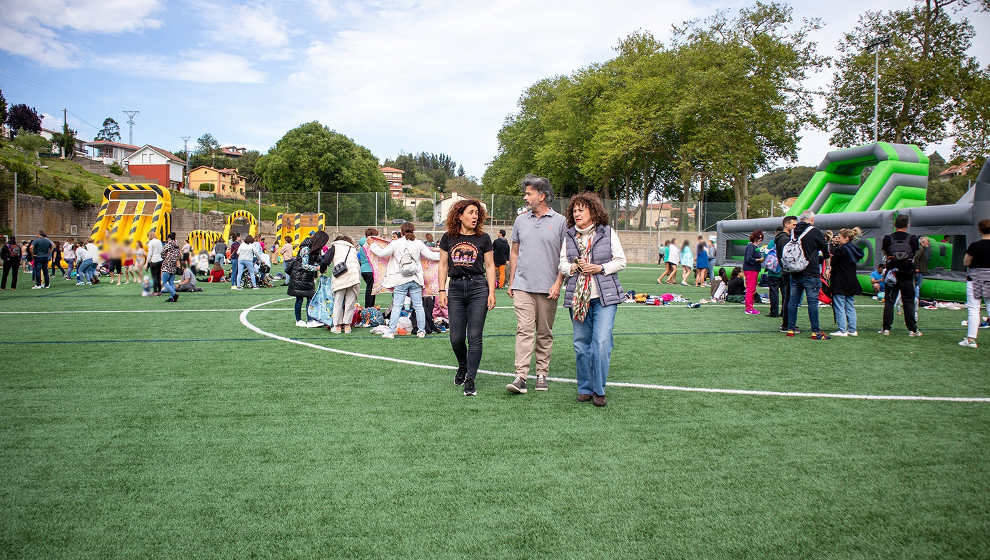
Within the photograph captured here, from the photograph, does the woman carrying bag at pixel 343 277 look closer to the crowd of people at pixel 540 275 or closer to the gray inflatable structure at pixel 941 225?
the crowd of people at pixel 540 275

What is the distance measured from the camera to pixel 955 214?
50.4ft

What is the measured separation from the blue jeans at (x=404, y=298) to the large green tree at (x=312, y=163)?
66597 mm

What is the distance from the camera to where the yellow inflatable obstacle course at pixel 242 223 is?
3778 cm

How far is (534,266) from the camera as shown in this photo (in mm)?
6012

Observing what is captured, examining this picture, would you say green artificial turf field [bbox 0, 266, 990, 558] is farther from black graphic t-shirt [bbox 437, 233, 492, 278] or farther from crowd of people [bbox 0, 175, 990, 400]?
black graphic t-shirt [bbox 437, 233, 492, 278]

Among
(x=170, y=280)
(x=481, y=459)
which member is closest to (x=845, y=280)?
(x=481, y=459)

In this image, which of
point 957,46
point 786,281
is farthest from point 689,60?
point 786,281

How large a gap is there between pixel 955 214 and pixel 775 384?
1244cm

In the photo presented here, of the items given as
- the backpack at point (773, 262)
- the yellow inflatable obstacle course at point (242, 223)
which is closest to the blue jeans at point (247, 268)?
the backpack at point (773, 262)

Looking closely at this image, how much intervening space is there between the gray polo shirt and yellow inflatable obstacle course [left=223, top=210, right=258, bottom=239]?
1364 inches

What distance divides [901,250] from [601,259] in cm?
722

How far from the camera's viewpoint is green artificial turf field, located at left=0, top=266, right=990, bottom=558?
10.5 ft

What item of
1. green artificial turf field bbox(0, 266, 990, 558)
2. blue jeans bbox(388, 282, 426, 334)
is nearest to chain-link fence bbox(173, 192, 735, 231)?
blue jeans bbox(388, 282, 426, 334)

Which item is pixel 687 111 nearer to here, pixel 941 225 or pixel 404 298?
pixel 941 225
